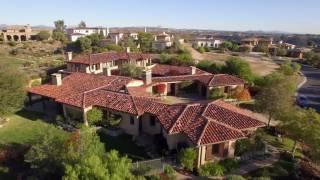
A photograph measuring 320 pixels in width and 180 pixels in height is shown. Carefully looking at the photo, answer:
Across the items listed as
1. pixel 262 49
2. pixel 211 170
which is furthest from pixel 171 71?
pixel 262 49

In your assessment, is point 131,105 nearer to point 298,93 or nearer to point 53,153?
point 53,153

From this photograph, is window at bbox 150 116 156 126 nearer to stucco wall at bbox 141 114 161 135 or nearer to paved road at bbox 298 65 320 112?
stucco wall at bbox 141 114 161 135

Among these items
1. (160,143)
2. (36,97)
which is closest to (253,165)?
(160,143)

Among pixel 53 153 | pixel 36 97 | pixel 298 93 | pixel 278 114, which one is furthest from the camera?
pixel 298 93

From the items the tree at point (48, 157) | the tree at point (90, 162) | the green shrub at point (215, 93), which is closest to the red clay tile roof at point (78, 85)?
the green shrub at point (215, 93)

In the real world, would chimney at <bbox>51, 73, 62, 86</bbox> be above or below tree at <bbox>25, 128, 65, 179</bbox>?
above

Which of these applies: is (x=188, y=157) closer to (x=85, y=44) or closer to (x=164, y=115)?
(x=164, y=115)

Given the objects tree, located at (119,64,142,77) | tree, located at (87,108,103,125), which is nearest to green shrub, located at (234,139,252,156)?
tree, located at (87,108,103,125)

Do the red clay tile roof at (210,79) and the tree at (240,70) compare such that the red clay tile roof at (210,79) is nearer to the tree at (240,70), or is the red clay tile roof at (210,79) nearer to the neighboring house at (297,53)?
the tree at (240,70)
